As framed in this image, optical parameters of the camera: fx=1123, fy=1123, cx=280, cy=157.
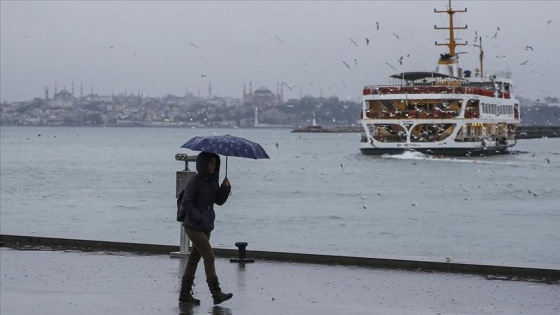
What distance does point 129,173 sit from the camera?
276ft

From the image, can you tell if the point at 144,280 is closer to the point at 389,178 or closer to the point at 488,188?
the point at 488,188

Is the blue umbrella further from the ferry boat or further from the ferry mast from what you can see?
the ferry mast

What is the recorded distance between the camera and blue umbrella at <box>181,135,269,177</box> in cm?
1128

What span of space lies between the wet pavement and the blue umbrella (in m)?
1.52

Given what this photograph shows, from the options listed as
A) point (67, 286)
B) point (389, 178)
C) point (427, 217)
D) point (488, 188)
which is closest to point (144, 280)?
point (67, 286)

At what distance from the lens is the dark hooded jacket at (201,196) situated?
36.7 ft

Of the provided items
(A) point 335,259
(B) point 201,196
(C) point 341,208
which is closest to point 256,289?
(B) point 201,196

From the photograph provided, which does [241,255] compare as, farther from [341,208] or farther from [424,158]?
[424,158]

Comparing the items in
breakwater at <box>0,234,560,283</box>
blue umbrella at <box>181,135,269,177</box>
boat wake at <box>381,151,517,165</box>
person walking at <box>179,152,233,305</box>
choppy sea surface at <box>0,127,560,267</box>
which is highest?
blue umbrella at <box>181,135,269,177</box>

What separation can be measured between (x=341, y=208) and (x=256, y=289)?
123 ft

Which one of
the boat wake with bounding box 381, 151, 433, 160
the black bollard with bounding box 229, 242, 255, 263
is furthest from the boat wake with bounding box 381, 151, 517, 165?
the black bollard with bounding box 229, 242, 255, 263

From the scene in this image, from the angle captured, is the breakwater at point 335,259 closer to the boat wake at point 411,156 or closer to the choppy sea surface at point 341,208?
the choppy sea surface at point 341,208

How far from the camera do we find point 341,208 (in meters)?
49.8

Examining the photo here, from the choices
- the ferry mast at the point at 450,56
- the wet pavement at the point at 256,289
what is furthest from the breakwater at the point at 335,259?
the ferry mast at the point at 450,56
